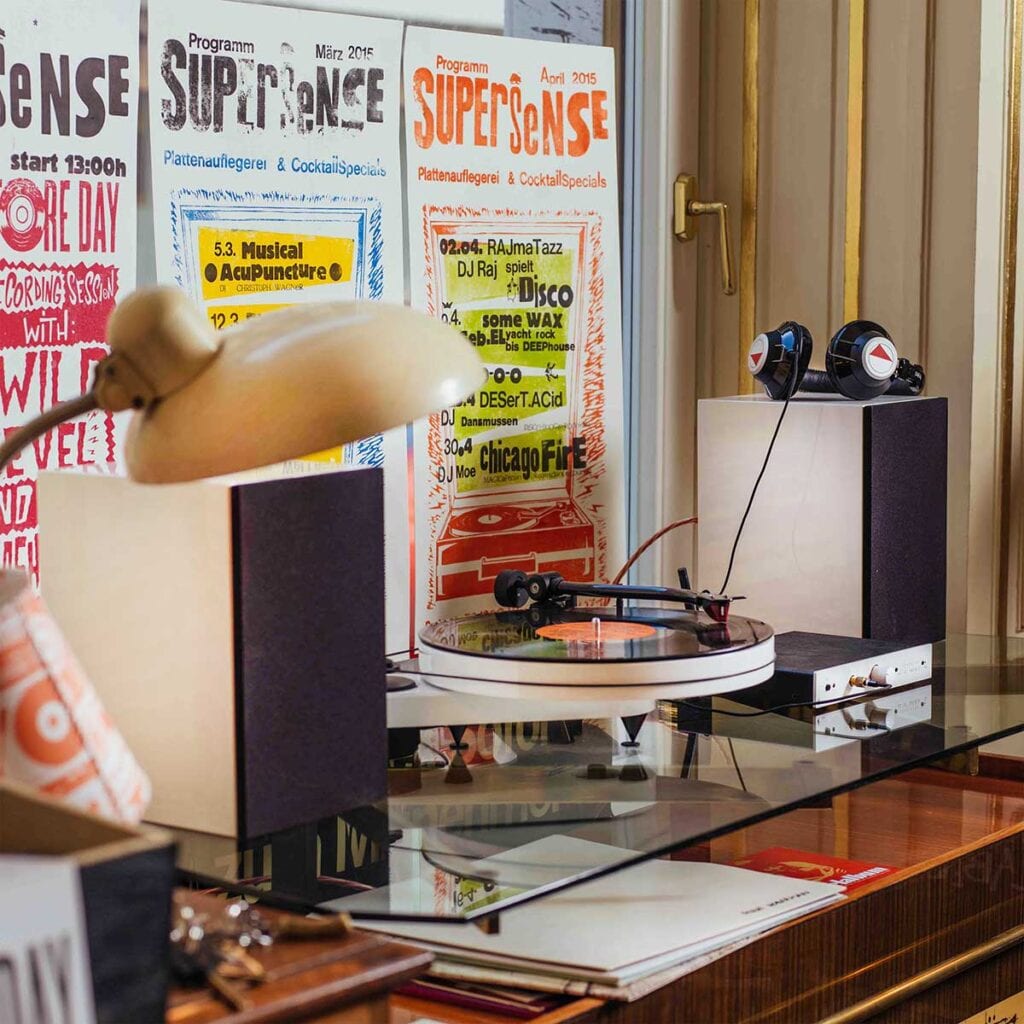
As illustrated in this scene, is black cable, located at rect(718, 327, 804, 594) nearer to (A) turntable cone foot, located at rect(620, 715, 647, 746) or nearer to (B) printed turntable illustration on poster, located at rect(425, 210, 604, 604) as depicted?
(B) printed turntable illustration on poster, located at rect(425, 210, 604, 604)

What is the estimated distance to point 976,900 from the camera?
4.95ft

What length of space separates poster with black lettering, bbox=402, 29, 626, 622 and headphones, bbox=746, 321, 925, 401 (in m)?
0.26

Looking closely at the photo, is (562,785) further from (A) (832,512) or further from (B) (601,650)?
(A) (832,512)

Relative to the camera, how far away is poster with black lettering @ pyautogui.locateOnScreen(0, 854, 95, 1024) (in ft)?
2.25

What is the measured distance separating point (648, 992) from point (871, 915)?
30cm

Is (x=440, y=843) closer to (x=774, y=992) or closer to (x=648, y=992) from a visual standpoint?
(x=648, y=992)

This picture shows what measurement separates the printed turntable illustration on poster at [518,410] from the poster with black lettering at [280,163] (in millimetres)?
81

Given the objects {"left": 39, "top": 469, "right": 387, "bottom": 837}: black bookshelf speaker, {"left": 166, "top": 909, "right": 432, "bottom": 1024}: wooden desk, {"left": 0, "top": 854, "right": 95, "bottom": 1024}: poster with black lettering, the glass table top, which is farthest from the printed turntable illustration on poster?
{"left": 0, "top": 854, "right": 95, "bottom": 1024}: poster with black lettering

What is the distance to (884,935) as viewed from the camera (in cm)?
139

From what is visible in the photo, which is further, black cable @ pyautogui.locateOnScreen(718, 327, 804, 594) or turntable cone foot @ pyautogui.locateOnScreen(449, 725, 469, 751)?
black cable @ pyautogui.locateOnScreen(718, 327, 804, 594)

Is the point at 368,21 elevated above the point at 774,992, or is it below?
above

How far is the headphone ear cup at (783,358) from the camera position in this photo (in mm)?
1842

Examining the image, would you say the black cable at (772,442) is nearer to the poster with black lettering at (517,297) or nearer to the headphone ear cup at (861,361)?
the headphone ear cup at (861,361)

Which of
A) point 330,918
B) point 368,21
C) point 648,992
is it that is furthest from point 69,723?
point 368,21
